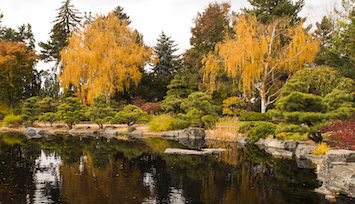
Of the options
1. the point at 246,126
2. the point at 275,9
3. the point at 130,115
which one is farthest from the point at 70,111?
the point at 275,9

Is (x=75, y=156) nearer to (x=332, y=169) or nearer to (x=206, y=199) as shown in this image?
(x=206, y=199)

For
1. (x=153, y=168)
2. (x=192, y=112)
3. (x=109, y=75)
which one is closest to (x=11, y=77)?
(x=109, y=75)

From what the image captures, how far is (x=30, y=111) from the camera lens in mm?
17578

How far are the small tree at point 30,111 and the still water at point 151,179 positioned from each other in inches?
391

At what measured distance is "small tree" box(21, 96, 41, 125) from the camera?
17.0m

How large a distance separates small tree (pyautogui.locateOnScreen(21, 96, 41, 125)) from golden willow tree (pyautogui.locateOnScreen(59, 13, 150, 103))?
8.11 ft

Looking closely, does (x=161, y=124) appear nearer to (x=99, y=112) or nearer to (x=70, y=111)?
(x=99, y=112)

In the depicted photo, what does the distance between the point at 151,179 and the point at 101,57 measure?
15.6 meters

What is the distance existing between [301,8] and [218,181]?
65.3 feet

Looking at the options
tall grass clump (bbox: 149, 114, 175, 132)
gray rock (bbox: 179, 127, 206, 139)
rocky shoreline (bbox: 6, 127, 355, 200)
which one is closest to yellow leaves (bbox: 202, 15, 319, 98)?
gray rock (bbox: 179, 127, 206, 139)

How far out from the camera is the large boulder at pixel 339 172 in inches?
177

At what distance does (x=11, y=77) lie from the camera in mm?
24547

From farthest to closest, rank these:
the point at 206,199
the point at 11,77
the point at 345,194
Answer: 1. the point at 11,77
2. the point at 345,194
3. the point at 206,199

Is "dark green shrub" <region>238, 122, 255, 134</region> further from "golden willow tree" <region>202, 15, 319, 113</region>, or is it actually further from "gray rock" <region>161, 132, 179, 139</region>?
"golden willow tree" <region>202, 15, 319, 113</region>
